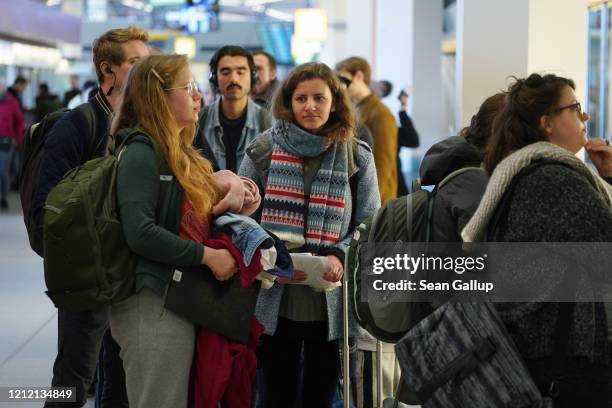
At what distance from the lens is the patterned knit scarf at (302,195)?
4207 millimetres

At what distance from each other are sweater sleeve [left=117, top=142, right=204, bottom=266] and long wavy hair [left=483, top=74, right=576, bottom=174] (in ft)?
3.52

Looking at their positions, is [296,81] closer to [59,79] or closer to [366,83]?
[366,83]

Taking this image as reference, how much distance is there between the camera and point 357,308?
11.7ft

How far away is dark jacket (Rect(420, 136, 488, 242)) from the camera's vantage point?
326cm

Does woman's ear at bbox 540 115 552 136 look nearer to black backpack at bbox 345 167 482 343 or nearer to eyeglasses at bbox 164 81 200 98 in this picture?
black backpack at bbox 345 167 482 343

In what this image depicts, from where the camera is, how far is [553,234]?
2760mm

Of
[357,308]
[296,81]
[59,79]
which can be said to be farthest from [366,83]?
[59,79]

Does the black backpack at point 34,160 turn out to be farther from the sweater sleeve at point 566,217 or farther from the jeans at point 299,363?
the sweater sleeve at point 566,217

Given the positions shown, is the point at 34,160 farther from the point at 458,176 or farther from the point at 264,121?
the point at 458,176

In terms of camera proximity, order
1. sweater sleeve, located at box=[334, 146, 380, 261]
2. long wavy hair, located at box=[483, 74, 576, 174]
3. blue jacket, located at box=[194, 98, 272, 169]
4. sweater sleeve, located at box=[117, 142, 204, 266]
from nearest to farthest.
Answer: long wavy hair, located at box=[483, 74, 576, 174], sweater sleeve, located at box=[117, 142, 204, 266], sweater sleeve, located at box=[334, 146, 380, 261], blue jacket, located at box=[194, 98, 272, 169]

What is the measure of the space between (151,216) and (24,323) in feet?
16.2

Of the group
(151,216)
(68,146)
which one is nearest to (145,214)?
(151,216)

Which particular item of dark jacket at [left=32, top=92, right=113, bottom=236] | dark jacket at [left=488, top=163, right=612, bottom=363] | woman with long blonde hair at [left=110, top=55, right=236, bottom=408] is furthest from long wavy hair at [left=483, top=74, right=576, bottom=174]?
dark jacket at [left=32, top=92, right=113, bottom=236]

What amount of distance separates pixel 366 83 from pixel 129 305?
516 centimetres
